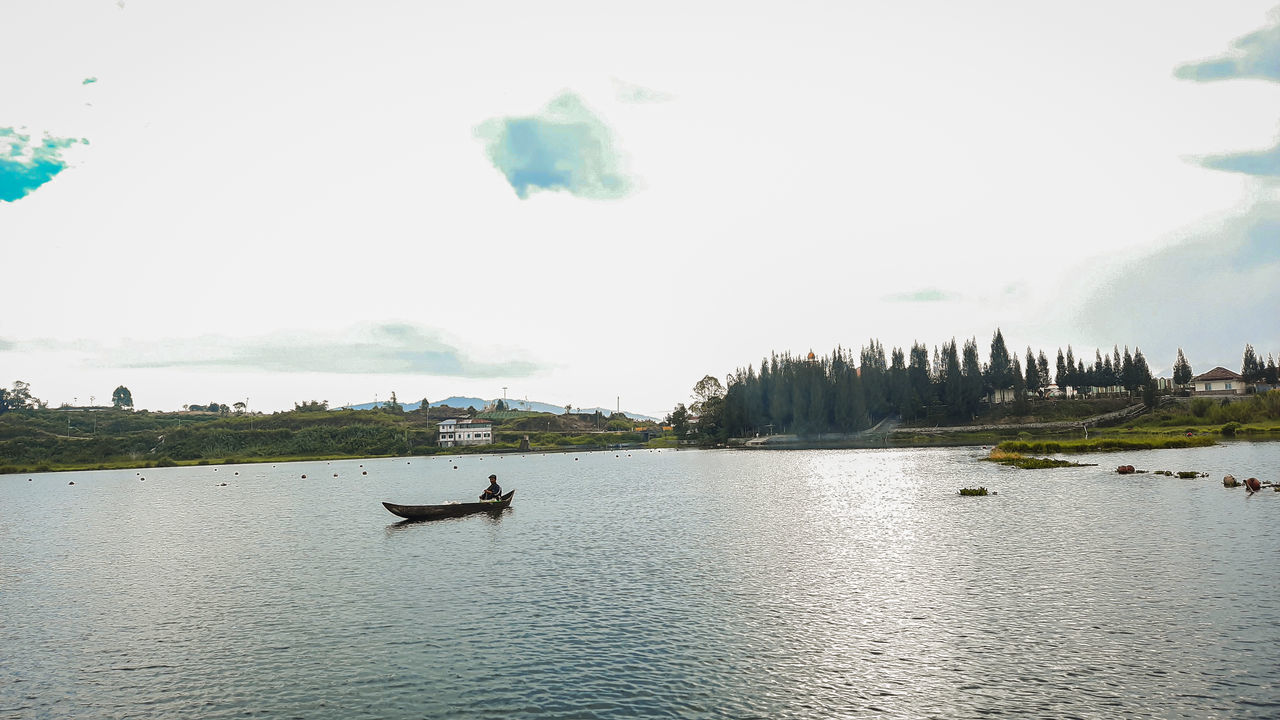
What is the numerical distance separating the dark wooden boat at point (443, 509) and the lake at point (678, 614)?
77.6 inches

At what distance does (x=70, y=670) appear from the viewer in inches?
955

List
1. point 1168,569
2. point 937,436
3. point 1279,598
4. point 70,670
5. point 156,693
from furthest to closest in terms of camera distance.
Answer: point 937,436 → point 1168,569 → point 1279,598 → point 70,670 → point 156,693

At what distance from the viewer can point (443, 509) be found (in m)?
62.7

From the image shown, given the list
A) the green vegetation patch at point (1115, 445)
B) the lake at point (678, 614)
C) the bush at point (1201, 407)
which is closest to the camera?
the lake at point (678, 614)

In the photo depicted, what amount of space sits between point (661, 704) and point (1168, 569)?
26209mm

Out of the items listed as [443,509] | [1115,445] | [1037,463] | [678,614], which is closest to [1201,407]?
[1115,445]

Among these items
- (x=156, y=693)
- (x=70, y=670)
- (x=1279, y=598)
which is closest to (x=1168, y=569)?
(x=1279, y=598)

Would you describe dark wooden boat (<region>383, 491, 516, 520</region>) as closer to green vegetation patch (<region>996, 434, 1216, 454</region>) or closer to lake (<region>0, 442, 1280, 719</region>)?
lake (<region>0, 442, 1280, 719</region>)

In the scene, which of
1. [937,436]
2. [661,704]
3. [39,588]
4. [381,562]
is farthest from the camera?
[937,436]

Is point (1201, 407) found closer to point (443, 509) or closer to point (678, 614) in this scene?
point (443, 509)

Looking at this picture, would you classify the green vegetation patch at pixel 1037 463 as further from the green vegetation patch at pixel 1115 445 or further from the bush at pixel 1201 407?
the bush at pixel 1201 407

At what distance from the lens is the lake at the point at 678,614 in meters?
19.9

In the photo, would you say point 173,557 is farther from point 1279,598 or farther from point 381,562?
point 1279,598

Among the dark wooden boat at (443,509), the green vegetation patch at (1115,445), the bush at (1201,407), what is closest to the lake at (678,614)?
the dark wooden boat at (443,509)
